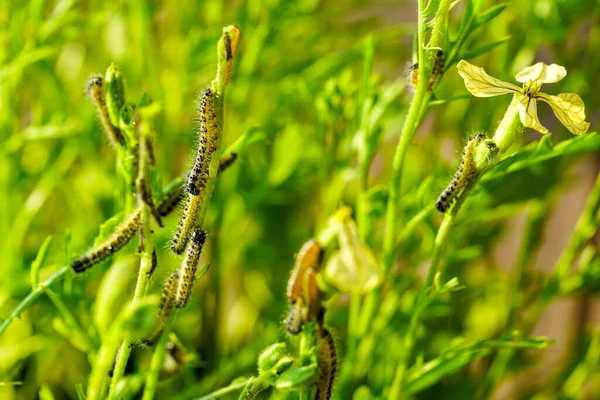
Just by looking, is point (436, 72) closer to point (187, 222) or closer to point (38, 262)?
point (187, 222)

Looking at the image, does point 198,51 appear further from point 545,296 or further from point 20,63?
point 545,296

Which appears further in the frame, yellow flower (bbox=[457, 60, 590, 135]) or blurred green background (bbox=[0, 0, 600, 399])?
blurred green background (bbox=[0, 0, 600, 399])

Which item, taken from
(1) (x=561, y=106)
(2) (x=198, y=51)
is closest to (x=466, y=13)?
(1) (x=561, y=106)

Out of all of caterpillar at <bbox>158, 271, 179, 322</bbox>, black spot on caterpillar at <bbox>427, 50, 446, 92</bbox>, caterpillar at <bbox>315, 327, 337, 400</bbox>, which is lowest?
caterpillar at <bbox>315, 327, 337, 400</bbox>

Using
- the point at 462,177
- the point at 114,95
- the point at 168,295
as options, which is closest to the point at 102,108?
the point at 114,95

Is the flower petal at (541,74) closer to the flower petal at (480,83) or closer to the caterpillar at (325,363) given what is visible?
the flower petal at (480,83)

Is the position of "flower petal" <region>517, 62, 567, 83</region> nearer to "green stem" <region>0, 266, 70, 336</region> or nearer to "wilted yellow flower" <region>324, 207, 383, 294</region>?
"wilted yellow flower" <region>324, 207, 383, 294</region>

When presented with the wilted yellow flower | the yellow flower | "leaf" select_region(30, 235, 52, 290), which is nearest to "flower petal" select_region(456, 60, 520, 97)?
the yellow flower
